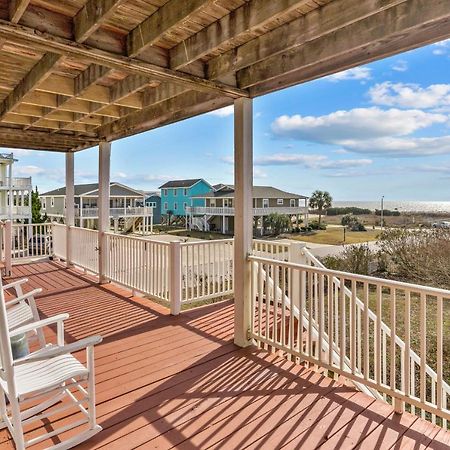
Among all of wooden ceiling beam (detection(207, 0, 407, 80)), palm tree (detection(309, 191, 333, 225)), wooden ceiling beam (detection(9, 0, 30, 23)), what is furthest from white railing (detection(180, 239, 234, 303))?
palm tree (detection(309, 191, 333, 225))

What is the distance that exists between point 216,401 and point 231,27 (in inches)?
105

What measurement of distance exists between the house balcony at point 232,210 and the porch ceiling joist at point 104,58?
44.7 feet

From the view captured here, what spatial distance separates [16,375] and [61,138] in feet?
16.8

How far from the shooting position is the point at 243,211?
11.0 ft

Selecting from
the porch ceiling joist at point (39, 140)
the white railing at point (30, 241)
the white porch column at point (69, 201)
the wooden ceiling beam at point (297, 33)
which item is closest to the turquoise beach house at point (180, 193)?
the white railing at point (30, 241)

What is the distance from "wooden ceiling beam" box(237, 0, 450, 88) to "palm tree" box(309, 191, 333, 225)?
1243 centimetres

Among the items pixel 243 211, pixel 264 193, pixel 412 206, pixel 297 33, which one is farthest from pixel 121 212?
pixel 297 33

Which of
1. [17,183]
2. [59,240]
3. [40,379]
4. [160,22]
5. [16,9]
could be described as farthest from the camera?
[17,183]

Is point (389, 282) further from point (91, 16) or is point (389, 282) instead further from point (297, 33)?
point (91, 16)

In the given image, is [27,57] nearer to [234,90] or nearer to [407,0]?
[234,90]

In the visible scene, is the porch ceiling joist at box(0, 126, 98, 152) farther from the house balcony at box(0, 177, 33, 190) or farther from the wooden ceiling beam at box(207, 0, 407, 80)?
the house balcony at box(0, 177, 33, 190)

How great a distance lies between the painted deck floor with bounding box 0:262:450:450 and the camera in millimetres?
2037

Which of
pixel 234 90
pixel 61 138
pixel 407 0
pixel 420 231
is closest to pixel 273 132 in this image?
pixel 420 231

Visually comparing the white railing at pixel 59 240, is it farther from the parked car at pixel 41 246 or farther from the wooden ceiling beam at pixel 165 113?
the wooden ceiling beam at pixel 165 113
